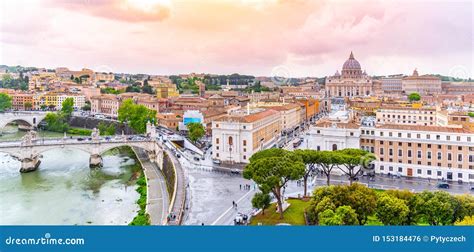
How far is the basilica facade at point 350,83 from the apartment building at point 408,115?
13524mm

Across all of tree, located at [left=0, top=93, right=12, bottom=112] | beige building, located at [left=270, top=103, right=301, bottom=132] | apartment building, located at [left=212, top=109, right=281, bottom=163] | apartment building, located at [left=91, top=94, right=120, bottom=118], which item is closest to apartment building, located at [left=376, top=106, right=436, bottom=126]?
beige building, located at [left=270, top=103, right=301, bottom=132]

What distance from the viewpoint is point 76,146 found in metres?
9.15

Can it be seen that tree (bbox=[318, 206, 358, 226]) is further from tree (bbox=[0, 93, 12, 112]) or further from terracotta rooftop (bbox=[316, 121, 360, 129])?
tree (bbox=[0, 93, 12, 112])

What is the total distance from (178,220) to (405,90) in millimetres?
21888

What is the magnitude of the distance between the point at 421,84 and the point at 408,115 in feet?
44.1

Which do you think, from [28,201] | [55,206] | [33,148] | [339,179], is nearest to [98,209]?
[55,206]

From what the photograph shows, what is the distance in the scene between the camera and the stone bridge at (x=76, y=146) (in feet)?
28.3

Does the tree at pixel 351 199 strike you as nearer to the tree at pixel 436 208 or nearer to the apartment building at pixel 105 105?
the tree at pixel 436 208

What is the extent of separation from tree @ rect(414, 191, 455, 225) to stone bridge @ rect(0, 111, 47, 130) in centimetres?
1422

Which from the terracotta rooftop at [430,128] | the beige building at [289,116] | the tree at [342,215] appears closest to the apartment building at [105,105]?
the beige building at [289,116]

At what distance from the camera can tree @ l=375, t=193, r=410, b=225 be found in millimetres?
4289

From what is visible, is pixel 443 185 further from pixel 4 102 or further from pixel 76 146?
pixel 4 102

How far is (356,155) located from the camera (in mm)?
6707

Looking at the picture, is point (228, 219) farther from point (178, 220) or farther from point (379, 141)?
point (379, 141)
